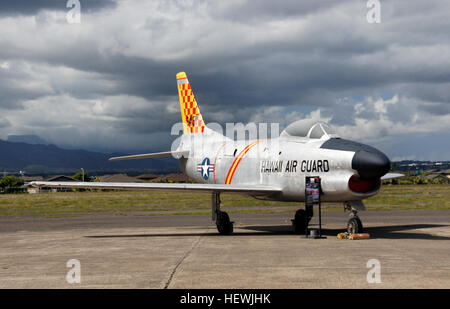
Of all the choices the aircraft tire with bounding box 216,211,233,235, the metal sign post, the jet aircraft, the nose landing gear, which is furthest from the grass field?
the nose landing gear

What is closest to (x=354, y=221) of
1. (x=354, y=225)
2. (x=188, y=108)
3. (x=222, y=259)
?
(x=354, y=225)

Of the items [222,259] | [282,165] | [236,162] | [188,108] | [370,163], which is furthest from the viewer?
[188,108]

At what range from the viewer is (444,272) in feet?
28.5

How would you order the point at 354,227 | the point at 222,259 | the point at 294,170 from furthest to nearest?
the point at 294,170 → the point at 354,227 → the point at 222,259

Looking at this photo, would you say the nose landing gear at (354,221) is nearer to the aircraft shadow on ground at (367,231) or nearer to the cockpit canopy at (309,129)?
the aircraft shadow on ground at (367,231)

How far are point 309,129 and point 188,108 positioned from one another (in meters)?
9.58

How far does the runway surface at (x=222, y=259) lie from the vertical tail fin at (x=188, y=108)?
23.3 feet

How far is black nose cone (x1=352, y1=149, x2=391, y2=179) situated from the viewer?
13672 mm

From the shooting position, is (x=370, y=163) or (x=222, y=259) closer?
(x=222, y=259)

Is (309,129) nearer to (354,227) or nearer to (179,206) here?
(354,227)

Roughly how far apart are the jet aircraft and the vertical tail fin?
96.8 inches

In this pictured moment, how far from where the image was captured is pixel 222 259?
10727 millimetres
